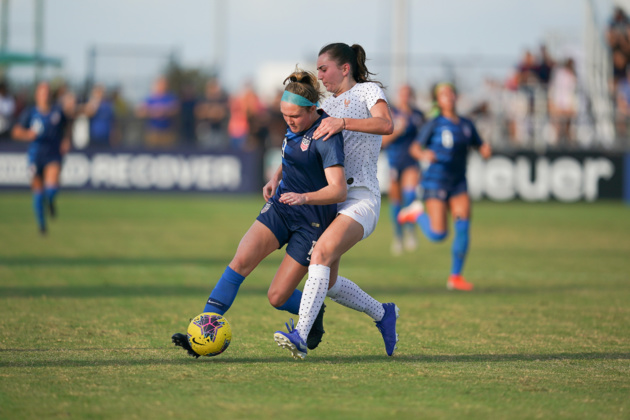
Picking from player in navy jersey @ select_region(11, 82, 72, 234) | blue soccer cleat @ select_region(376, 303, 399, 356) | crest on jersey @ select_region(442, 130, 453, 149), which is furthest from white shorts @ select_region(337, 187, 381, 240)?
player in navy jersey @ select_region(11, 82, 72, 234)

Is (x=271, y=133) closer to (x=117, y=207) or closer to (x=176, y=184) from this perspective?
(x=176, y=184)

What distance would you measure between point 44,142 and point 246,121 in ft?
33.9

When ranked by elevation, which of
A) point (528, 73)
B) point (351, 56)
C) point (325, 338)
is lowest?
point (325, 338)

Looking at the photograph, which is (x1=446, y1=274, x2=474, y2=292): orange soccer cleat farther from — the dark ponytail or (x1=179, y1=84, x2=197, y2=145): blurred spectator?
(x1=179, y1=84, x2=197, y2=145): blurred spectator

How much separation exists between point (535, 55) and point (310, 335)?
68.1 ft

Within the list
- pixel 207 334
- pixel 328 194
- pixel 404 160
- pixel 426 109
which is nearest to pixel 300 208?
pixel 328 194

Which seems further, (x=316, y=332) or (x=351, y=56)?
(x=316, y=332)

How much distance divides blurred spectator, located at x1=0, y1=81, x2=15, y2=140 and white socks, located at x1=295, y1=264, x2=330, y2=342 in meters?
21.6

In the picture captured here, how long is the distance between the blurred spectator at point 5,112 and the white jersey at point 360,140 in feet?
70.2

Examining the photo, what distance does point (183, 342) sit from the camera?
5.88 meters

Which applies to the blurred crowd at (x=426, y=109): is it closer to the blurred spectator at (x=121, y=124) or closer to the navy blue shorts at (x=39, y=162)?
the blurred spectator at (x=121, y=124)

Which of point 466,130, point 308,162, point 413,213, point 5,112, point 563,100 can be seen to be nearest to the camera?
point 308,162

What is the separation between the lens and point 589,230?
58.6 feet

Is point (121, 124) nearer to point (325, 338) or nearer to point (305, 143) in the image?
point (325, 338)
